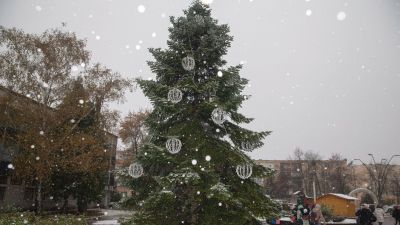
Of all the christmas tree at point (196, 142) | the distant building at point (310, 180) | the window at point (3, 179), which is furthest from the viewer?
the distant building at point (310, 180)

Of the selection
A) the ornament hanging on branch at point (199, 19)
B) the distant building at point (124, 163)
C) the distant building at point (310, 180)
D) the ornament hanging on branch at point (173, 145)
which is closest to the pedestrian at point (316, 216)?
the ornament hanging on branch at point (173, 145)

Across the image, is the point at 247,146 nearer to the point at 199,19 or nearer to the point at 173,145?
the point at 173,145

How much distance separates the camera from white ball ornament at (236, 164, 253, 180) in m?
11.5

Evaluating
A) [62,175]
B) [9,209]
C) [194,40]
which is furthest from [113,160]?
[194,40]

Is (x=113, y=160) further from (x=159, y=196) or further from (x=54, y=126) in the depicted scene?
(x=159, y=196)

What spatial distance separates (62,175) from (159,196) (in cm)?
2529

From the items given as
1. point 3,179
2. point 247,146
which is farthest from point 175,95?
point 3,179

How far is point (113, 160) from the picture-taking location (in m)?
60.8

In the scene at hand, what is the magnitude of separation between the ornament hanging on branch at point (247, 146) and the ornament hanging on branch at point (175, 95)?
9.21ft

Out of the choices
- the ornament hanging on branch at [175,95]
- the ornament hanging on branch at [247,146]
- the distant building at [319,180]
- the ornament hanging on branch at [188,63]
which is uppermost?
the ornament hanging on branch at [188,63]

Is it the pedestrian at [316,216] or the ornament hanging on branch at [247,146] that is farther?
the pedestrian at [316,216]

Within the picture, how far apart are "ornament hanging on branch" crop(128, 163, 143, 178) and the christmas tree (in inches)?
1.3

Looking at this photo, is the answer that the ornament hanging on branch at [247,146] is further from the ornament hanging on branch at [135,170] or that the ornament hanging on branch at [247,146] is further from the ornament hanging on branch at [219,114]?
the ornament hanging on branch at [135,170]

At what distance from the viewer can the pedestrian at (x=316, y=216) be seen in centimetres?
1516
